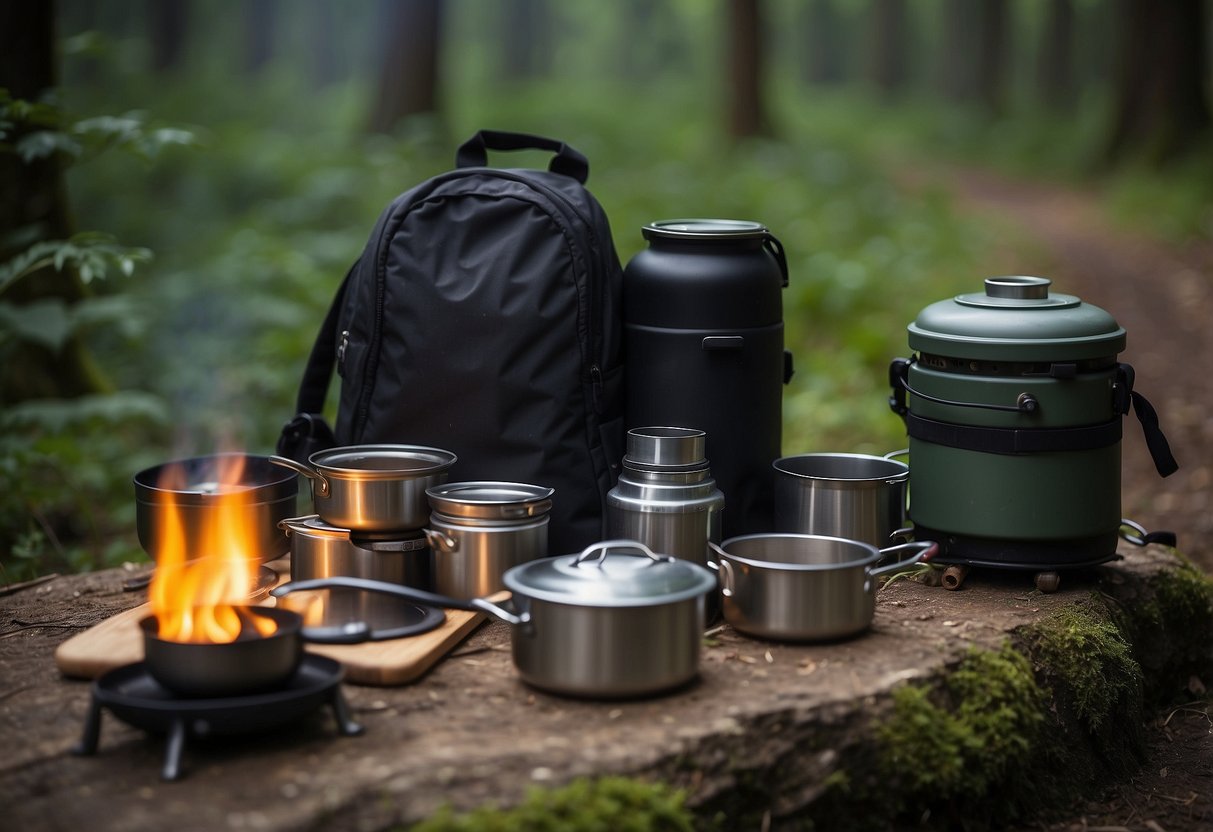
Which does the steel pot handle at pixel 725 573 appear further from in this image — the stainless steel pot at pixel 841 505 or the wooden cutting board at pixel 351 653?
the wooden cutting board at pixel 351 653

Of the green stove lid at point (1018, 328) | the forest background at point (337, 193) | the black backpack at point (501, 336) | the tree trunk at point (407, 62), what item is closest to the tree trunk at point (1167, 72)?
the forest background at point (337, 193)

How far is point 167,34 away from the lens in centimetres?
2738

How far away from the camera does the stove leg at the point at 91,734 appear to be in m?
2.43

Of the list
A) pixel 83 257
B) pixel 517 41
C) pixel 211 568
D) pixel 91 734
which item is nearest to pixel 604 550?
pixel 211 568

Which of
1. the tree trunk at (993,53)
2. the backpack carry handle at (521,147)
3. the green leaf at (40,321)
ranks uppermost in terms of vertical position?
the tree trunk at (993,53)

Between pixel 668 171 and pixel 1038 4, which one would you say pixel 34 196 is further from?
pixel 1038 4

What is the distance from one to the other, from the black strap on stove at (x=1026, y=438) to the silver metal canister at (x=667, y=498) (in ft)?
2.34

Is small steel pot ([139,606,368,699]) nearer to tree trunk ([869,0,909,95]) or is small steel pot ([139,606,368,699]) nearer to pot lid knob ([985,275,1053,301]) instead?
pot lid knob ([985,275,1053,301])

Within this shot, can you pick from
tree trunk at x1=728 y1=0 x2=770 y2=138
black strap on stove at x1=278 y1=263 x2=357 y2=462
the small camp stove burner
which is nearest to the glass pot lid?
the small camp stove burner

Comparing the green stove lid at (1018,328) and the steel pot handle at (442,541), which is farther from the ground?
the green stove lid at (1018,328)

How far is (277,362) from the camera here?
279 inches

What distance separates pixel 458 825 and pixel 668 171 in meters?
11.9

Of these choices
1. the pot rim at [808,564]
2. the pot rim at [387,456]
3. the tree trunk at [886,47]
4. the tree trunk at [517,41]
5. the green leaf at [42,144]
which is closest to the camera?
the pot rim at [808,564]

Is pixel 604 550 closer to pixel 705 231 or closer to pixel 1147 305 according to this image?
pixel 705 231
